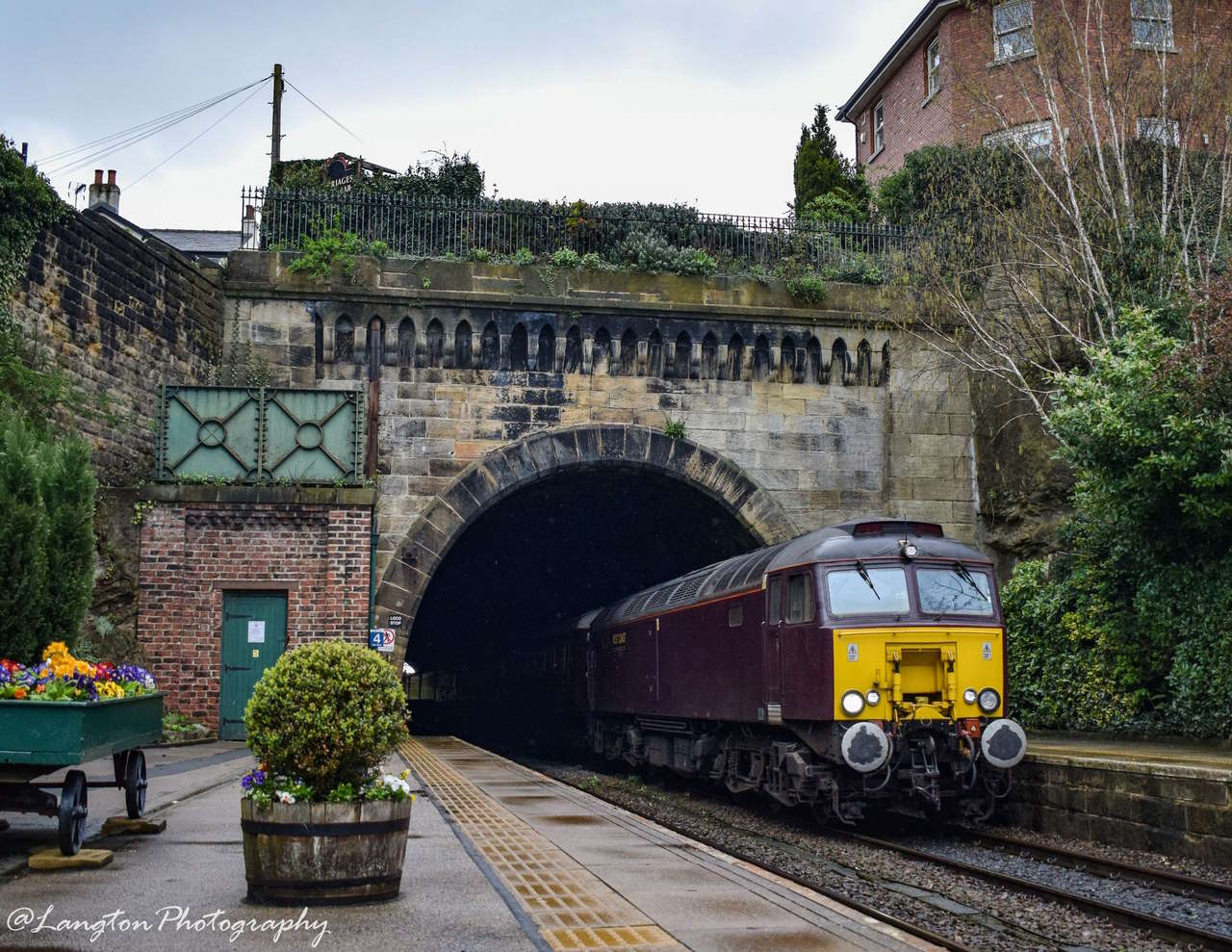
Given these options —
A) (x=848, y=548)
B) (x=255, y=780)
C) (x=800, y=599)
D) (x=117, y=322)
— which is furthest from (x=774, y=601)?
(x=117, y=322)

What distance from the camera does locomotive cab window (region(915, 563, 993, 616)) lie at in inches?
499

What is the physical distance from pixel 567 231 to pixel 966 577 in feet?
43.7

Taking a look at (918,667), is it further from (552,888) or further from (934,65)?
(934,65)

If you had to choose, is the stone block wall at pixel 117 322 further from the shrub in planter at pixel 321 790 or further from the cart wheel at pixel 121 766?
the shrub in planter at pixel 321 790

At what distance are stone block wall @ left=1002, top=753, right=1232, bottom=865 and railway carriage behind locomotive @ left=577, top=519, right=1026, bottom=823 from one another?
459 millimetres

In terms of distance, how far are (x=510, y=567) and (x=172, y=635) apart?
14.1m

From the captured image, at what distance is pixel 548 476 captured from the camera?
2278 cm

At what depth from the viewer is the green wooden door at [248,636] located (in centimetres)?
1922

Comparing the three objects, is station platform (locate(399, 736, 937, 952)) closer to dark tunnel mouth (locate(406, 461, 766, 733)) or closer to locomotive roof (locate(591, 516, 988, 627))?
locomotive roof (locate(591, 516, 988, 627))

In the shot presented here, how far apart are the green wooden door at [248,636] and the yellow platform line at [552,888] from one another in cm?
764

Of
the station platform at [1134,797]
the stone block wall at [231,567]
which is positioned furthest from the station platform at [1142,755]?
the stone block wall at [231,567]

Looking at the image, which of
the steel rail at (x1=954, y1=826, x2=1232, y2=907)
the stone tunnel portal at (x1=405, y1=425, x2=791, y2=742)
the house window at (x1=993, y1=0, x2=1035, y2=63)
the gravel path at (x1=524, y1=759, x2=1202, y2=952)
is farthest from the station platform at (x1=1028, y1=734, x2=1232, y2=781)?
the house window at (x1=993, y1=0, x2=1035, y2=63)

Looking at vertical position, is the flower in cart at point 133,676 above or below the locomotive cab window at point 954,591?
below

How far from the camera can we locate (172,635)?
19141mm
